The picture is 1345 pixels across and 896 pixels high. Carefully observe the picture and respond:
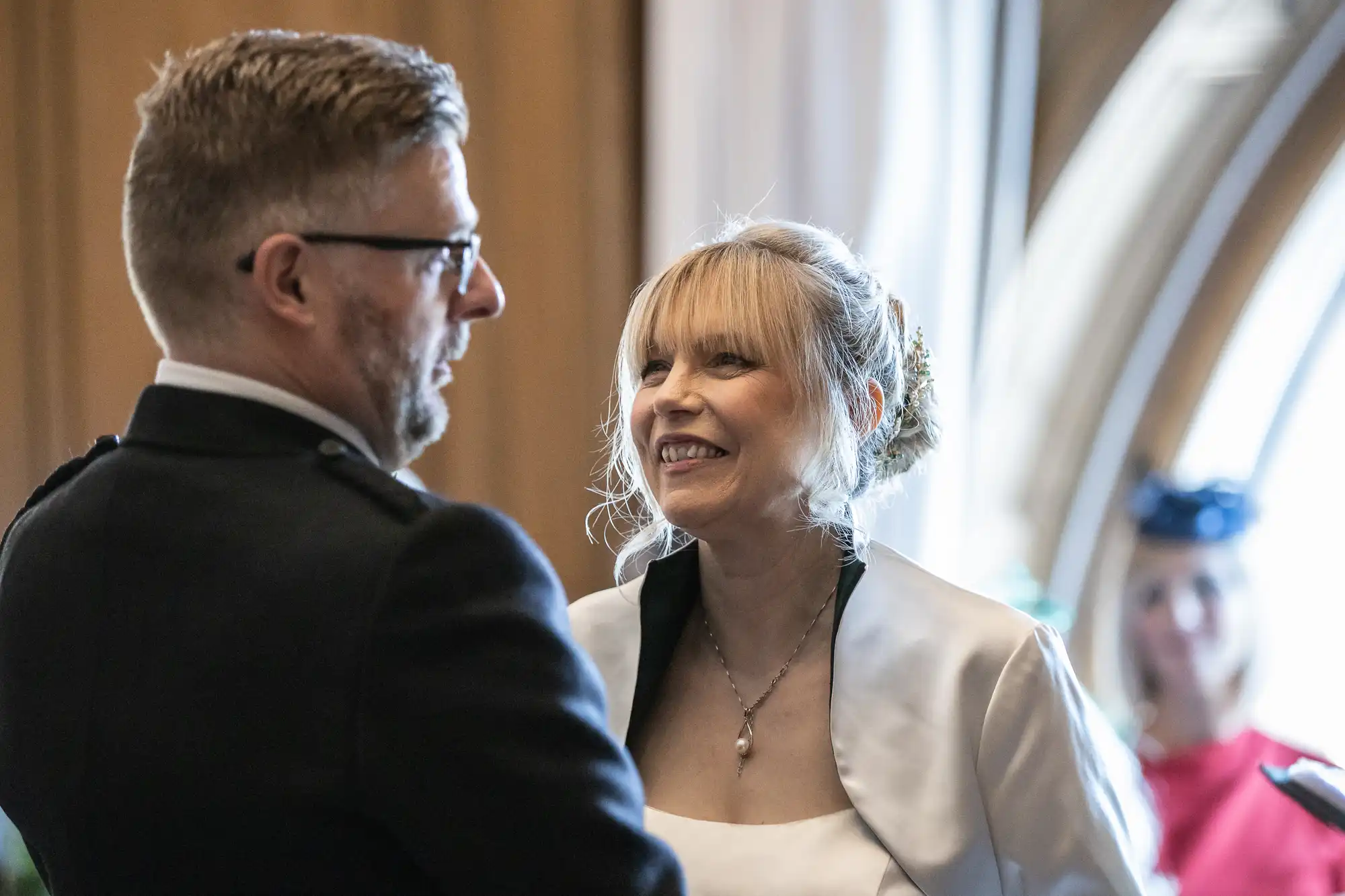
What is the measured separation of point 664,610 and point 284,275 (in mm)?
1187

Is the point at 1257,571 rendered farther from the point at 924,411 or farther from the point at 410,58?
the point at 410,58

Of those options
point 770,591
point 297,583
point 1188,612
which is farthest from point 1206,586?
point 297,583

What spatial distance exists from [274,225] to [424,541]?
0.28 metres

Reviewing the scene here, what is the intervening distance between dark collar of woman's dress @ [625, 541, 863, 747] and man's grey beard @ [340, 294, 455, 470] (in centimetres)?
99

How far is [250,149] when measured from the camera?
1.02 meters

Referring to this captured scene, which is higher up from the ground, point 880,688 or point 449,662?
point 449,662

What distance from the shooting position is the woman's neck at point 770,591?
6.74 ft

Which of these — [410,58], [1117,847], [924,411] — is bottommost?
[1117,847]

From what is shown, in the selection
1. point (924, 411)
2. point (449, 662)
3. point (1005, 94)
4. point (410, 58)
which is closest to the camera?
point (449, 662)

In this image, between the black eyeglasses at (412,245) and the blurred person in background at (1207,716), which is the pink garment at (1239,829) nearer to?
the blurred person in background at (1207,716)

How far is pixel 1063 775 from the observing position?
1.79m

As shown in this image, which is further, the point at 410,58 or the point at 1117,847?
the point at 1117,847

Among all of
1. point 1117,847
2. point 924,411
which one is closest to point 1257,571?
point 924,411

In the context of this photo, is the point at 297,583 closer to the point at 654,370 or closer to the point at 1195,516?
the point at 654,370
